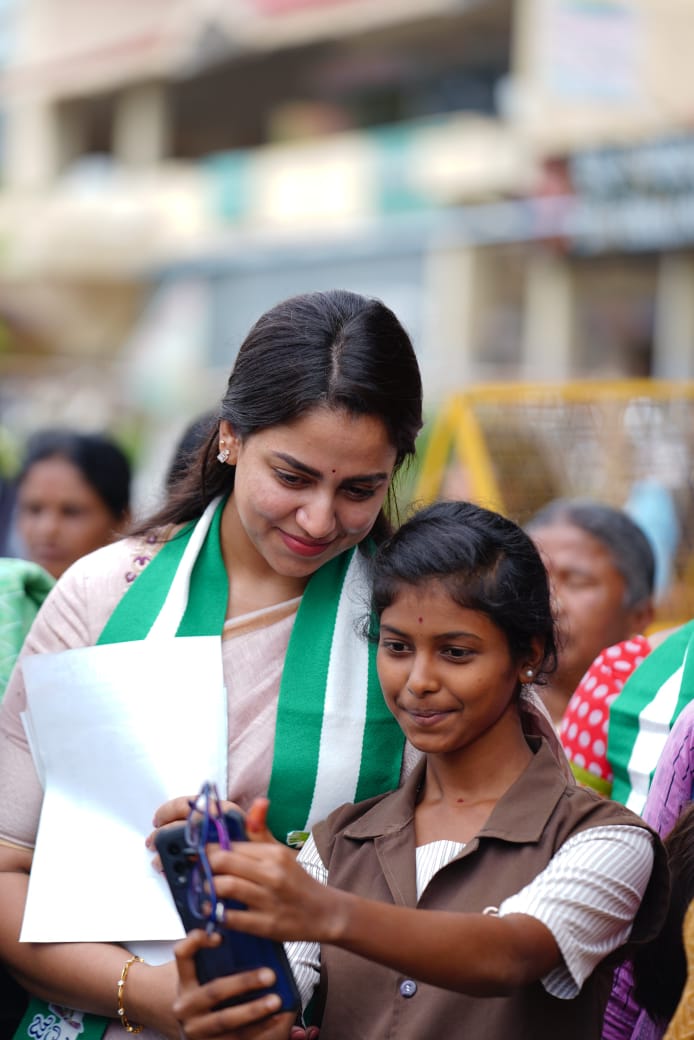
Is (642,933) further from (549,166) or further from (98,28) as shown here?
(98,28)

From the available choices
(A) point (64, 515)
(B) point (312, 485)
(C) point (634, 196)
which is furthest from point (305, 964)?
(C) point (634, 196)

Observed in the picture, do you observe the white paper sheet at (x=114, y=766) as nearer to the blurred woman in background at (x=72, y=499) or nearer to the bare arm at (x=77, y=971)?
the bare arm at (x=77, y=971)

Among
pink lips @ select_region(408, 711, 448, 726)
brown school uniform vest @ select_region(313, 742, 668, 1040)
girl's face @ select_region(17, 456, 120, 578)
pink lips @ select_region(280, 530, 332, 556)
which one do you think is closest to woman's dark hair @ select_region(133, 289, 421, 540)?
pink lips @ select_region(280, 530, 332, 556)

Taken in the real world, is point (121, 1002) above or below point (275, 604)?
below

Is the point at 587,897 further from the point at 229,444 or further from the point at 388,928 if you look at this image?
the point at 229,444

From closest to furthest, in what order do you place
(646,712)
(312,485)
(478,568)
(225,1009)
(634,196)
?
(225,1009) < (478,568) < (312,485) < (646,712) < (634,196)

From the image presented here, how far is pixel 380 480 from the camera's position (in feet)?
6.88

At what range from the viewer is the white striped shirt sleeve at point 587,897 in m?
1.72

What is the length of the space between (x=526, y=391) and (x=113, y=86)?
1574 cm

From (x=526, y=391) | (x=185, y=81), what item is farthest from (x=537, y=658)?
(x=185, y=81)

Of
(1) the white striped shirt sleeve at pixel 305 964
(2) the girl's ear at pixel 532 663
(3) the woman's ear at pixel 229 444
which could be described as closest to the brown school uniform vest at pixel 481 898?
(1) the white striped shirt sleeve at pixel 305 964

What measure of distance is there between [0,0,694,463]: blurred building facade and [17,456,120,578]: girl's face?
5.72m

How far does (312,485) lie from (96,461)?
2.38m

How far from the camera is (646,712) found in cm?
244
